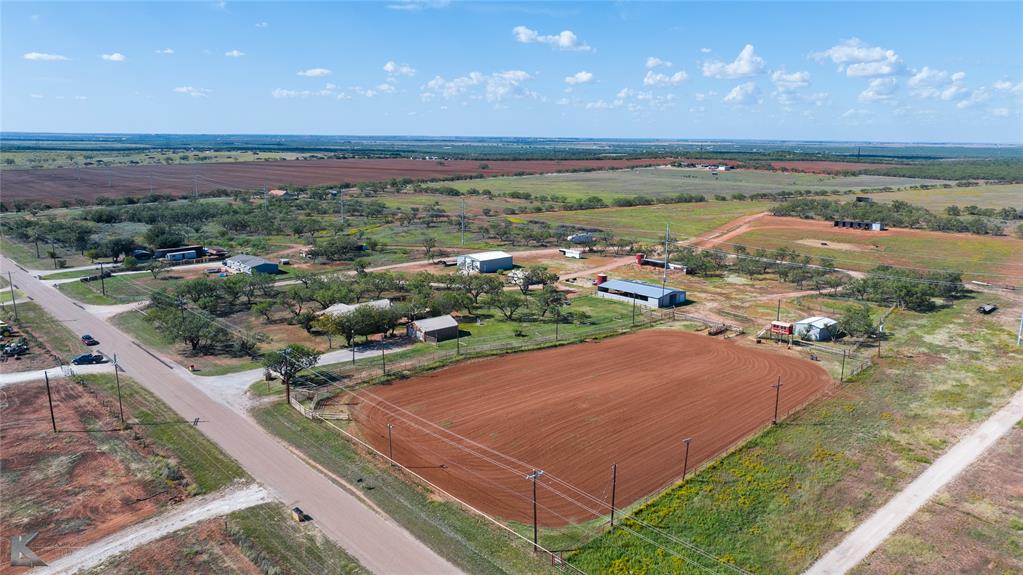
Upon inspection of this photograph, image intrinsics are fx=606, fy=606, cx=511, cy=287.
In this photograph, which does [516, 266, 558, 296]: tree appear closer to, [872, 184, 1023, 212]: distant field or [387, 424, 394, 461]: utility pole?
[387, 424, 394, 461]: utility pole

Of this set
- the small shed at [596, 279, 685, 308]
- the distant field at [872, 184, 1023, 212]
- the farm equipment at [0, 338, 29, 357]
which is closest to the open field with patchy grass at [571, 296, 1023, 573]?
the small shed at [596, 279, 685, 308]

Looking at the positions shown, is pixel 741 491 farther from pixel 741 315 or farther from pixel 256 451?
pixel 741 315

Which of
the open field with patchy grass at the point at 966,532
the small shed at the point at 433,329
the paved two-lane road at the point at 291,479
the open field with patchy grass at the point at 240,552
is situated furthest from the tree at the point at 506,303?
the open field with patchy grass at the point at 966,532

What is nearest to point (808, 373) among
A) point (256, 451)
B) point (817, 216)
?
point (256, 451)

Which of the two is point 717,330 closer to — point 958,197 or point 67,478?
point 67,478

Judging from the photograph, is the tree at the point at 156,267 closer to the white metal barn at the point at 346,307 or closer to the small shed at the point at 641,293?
the white metal barn at the point at 346,307

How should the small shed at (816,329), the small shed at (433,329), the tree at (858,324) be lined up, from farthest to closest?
the small shed at (816,329), the tree at (858,324), the small shed at (433,329)

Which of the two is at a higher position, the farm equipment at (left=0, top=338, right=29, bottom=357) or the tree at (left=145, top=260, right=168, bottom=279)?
the tree at (left=145, top=260, right=168, bottom=279)
